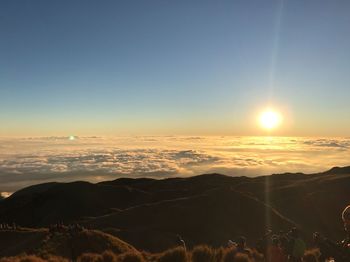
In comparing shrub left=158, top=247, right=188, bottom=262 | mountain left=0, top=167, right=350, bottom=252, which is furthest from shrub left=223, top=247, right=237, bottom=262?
mountain left=0, top=167, right=350, bottom=252

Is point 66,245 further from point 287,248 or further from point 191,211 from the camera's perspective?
point 191,211

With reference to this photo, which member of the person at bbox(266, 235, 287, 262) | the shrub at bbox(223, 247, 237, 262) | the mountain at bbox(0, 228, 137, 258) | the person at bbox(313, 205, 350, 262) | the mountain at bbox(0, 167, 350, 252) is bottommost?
the mountain at bbox(0, 167, 350, 252)

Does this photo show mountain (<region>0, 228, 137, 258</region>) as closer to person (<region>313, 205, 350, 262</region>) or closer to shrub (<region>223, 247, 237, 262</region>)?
shrub (<region>223, 247, 237, 262</region>)

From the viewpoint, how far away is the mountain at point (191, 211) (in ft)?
190

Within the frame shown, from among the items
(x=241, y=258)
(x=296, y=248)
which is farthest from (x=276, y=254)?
(x=241, y=258)

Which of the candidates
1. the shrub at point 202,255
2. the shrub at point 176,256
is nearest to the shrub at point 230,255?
the shrub at point 202,255

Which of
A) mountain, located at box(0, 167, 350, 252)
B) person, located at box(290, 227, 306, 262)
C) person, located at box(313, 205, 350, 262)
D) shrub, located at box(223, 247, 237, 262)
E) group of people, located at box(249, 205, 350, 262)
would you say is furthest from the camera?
mountain, located at box(0, 167, 350, 252)

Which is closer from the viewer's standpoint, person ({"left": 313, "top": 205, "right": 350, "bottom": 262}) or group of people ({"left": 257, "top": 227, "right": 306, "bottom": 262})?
person ({"left": 313, "top": 205, "right": 350, "bottom": 262})

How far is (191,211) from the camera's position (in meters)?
69.4

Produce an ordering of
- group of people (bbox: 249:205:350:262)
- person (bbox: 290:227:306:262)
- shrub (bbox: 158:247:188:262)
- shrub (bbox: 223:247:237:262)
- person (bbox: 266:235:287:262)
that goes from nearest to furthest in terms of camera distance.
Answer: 1. group of people (bbox: 249:205:350:262)
2. person (bbox: 266:235:287:262)
3. person (bbox: 290:227:306:262)
4. shrub (bbox: 223:247:237:262)
5. shrub (bbox: 158:247:188:262)

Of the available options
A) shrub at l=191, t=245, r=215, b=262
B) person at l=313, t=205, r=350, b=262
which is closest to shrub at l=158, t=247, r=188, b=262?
shrub at l=191, t=245, r=215, b=262

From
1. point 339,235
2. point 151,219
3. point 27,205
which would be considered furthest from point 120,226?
point 27,205

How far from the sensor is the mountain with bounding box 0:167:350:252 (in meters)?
57.8

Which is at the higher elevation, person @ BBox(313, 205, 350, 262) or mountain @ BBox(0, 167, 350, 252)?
person @ BBox(313, 205, 350, 262)
